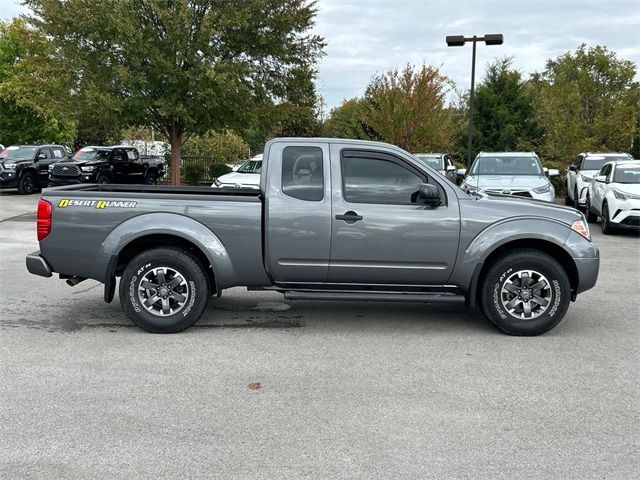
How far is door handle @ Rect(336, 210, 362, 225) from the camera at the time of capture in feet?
19.2

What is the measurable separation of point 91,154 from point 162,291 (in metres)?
18.0

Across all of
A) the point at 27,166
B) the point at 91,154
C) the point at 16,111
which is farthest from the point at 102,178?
the point at 16,111

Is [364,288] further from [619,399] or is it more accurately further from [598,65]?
[598,65]

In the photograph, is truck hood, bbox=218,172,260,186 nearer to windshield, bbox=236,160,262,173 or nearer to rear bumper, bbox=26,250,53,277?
windshield, bbox=236,160,262,173

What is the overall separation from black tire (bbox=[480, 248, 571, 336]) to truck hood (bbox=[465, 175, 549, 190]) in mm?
7524

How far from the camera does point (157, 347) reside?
5543mm

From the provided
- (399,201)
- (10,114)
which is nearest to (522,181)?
(399,201)

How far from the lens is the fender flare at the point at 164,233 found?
5.82 metres

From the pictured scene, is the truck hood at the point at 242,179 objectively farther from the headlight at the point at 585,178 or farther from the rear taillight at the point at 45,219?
the rear taillight at the point at 45,219

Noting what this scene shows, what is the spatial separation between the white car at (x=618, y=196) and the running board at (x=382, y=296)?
8.82m

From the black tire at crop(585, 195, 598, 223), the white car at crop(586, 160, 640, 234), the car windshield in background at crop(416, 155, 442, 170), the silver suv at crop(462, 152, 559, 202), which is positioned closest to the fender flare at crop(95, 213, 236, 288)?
the silver suv at crop(462, 152, 559, 202)

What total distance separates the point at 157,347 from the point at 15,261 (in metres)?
5.49

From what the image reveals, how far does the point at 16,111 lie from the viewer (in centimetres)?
3538

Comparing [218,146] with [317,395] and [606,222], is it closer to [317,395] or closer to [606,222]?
[606,222]
